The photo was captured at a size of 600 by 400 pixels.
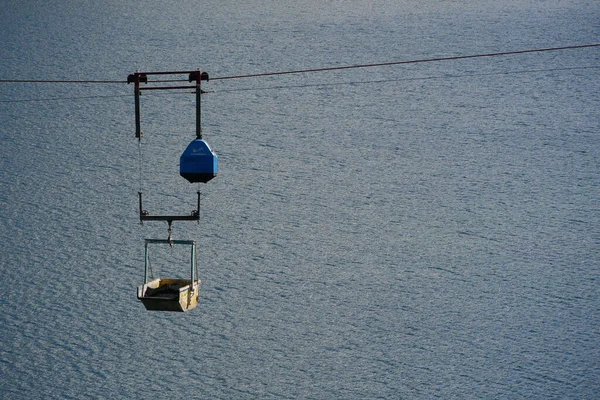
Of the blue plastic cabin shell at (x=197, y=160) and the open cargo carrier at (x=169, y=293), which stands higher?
the blue plastic cabin shell at (x=197, y=160)

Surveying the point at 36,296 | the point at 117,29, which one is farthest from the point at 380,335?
the point at 117,29

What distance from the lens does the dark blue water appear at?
9875 mm

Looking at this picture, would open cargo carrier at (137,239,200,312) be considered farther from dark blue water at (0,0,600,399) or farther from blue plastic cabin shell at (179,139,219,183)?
dark blue water at (0,0,600,399)

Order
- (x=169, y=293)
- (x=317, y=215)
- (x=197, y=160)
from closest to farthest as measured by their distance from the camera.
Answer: (x=197, y=160) → (x=169, y=293) → (x=317, y=215)

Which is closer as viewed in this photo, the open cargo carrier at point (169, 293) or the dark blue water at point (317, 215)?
the open cargo carrier at point (169, 293)

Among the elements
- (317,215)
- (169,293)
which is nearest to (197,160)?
(169,293)

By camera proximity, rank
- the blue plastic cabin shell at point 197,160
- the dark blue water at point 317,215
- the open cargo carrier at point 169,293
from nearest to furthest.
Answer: the blue plastic cabin shell at point 197,160
the open cargo carrier at point 169,293
the dark blue water at point 317,215

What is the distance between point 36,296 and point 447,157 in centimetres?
578

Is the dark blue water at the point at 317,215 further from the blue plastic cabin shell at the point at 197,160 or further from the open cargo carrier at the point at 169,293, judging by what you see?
the blue plastic cabin shell at the point at 197,160

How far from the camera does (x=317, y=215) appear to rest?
1141 cm

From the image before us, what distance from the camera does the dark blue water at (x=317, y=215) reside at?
9875mm

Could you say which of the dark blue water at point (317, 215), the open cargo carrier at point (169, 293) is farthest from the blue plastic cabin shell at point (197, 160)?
the dark blue water at point (317, 215)

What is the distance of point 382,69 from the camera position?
48.9ft

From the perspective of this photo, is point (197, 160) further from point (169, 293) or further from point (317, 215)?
point (317, 215)
